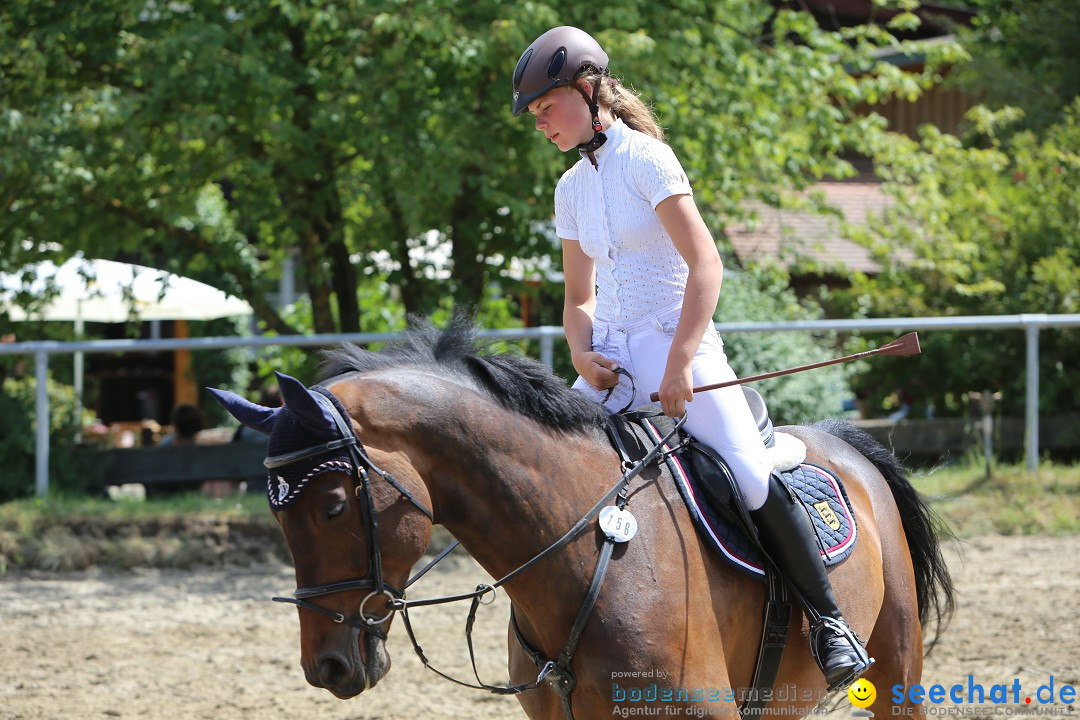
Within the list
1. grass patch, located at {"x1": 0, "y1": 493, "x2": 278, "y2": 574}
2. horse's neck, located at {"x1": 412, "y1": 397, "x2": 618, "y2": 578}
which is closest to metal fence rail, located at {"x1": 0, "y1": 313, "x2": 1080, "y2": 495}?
grass patch, located at {"x1": 0, "y1": 493, "x2": 278, "y2": 574}

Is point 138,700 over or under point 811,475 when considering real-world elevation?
under

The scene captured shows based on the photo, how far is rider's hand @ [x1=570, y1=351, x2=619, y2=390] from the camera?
303 centimetres

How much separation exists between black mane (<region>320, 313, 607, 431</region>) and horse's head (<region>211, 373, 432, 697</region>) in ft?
1.09

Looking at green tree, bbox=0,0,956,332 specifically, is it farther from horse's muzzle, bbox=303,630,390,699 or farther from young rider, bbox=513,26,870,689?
horse's muzzle, bbox=303,630,390,699

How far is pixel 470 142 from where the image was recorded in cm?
883

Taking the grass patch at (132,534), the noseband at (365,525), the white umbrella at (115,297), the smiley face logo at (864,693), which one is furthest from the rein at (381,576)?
the white umbrella at (115,297)

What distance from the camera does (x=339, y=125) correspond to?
8.80 meters

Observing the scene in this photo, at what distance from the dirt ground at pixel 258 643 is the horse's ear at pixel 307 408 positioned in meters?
2.91

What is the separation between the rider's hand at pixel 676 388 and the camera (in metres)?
2.74

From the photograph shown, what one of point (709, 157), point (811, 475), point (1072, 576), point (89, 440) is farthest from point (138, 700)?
point (709, 157)

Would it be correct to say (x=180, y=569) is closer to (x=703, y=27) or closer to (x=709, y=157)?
(x=709, y=157)

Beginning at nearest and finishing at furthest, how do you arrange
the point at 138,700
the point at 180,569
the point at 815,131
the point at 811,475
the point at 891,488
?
the point at 811,475
the point at 891,488
the point at 138,700
the point at 180,569
the point at 815,131

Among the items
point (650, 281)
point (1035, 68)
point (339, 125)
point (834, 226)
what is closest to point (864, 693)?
point (650, 281)

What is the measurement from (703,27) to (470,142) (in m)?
2.57
